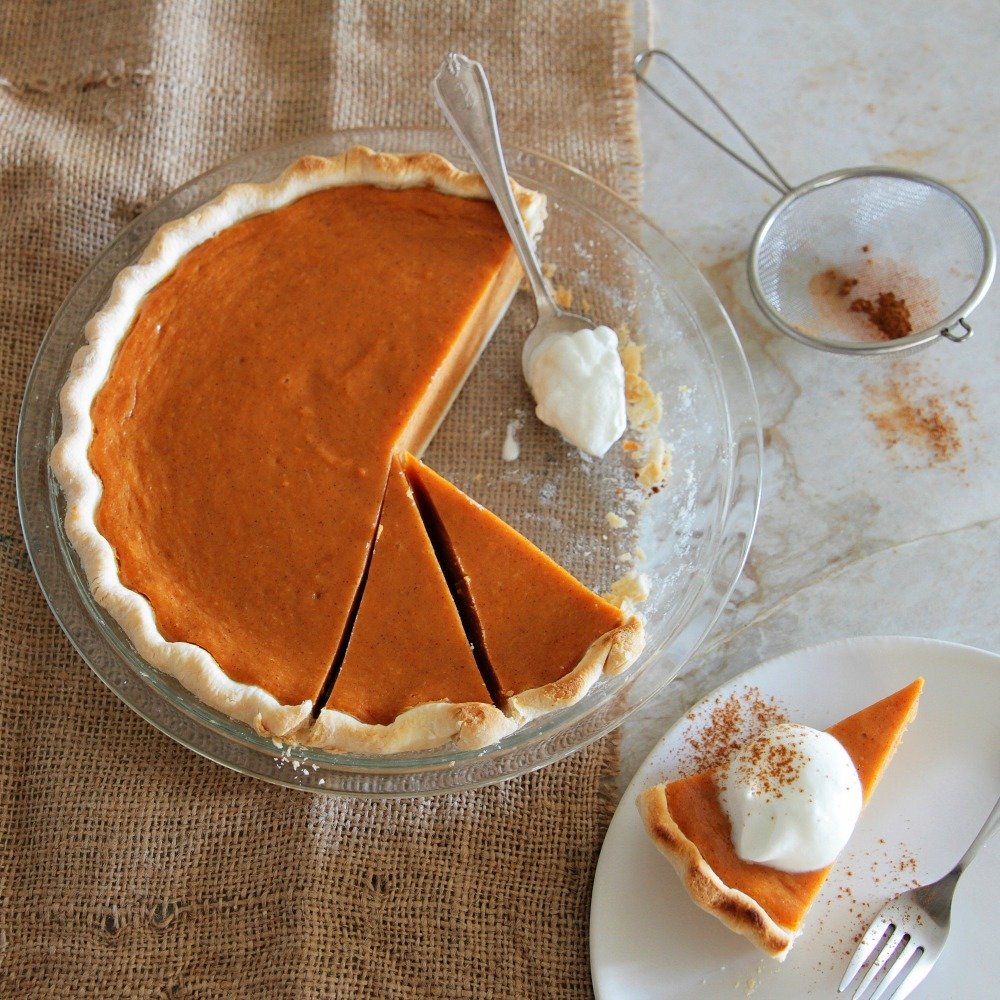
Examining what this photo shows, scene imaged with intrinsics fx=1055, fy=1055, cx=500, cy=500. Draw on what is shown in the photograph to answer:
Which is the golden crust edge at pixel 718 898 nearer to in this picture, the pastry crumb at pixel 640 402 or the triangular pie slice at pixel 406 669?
the triangular pie slice at pixel 406 669

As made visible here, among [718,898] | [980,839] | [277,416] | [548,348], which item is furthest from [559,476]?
[980,839]

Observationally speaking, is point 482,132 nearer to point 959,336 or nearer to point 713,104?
point 713,104

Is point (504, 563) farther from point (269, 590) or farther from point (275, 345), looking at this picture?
point (275, 345)

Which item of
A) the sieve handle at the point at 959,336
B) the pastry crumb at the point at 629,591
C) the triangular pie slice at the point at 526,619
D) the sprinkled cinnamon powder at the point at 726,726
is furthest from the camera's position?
the sieve handle at the point at 959,336

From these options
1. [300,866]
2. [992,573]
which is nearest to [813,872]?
[992,573]

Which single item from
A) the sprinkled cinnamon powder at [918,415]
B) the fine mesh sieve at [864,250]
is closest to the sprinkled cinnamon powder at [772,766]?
the sprinkled cinnamon powder at [918,415]

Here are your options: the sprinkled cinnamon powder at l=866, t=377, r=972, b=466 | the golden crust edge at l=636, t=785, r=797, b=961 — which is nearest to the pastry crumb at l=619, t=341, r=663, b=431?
the sprinkled cinnamon powder at l=866, t=377, r=972, b=466
